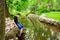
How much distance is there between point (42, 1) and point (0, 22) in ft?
115

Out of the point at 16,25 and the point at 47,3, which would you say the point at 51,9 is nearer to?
the point at 47,3

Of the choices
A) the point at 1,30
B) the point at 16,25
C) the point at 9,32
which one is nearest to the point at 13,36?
the point at 9,32

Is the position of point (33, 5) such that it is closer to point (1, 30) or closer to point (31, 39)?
point (31, 39)

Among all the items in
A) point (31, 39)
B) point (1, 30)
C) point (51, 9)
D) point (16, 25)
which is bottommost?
point (51, 9)

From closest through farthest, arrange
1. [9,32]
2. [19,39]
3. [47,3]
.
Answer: [9,32] → [19,39] → [47,3]

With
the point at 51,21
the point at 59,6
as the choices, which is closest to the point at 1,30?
the point at 51,21

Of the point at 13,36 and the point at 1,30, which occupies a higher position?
the point at 1,30

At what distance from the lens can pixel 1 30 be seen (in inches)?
166

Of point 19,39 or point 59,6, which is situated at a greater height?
point 19,39

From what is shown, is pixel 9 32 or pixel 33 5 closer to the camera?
pixel 9 32

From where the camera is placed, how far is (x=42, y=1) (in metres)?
39.1

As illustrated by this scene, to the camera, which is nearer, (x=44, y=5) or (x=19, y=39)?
(x=19, y=39)

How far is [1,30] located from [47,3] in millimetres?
34849

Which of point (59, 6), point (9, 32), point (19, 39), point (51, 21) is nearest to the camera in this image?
point (9, 32)
